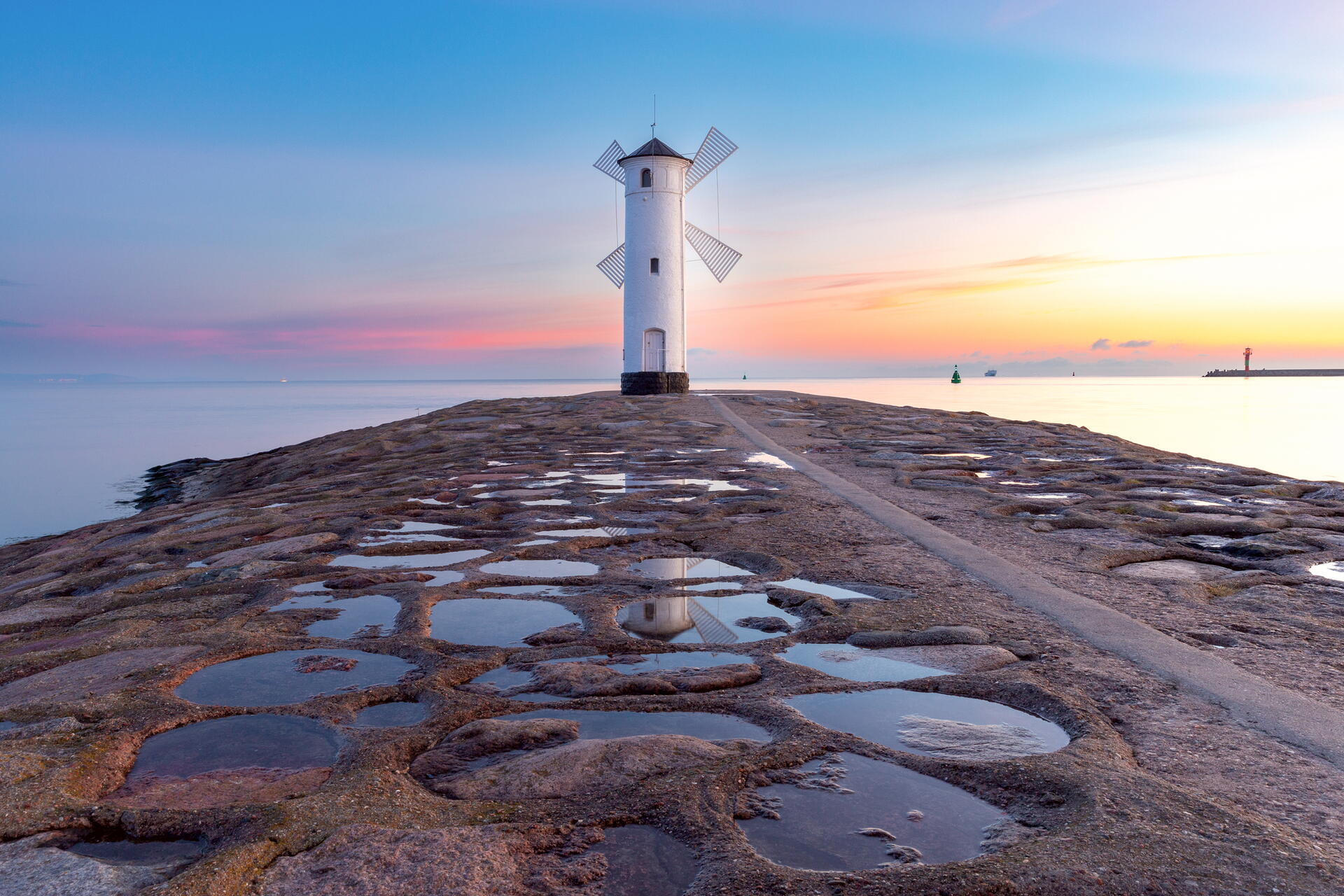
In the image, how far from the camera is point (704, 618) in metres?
3.99

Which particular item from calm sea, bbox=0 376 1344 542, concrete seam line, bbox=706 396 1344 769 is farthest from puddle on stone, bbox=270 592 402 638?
calm sea, bbox=0 376 1344 542

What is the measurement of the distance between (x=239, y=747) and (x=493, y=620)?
56.8 inches

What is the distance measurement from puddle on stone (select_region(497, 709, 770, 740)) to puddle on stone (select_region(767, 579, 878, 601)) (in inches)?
62.7

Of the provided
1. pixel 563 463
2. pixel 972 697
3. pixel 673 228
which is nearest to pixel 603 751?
pixel 972 697

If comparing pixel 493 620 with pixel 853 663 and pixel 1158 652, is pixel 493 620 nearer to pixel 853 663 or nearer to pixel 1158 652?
pixel 853 663

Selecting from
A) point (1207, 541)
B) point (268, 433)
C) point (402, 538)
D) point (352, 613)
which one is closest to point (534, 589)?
point (352, 613)

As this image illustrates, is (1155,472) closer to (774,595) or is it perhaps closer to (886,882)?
(774,595)

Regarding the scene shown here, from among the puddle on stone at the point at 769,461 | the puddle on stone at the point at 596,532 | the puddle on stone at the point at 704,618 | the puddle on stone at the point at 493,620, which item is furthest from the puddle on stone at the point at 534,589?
the puddle on stone at the point at 769,461

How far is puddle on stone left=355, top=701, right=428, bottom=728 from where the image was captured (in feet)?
9.09

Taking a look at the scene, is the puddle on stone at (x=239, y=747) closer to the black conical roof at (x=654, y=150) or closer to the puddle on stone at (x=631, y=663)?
the puddle on stone at (x=631, y=663)

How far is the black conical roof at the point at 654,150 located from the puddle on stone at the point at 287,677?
22364 millimetres

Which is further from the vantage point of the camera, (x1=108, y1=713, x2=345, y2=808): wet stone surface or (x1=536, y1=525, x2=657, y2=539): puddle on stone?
(x1=536, y1=525, x2=657, y2=539): puddle on stone

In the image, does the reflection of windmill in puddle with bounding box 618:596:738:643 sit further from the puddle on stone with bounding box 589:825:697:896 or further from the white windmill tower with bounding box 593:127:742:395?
the white windmill tower with bounding box 593:127:742:395

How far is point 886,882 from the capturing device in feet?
6.10
